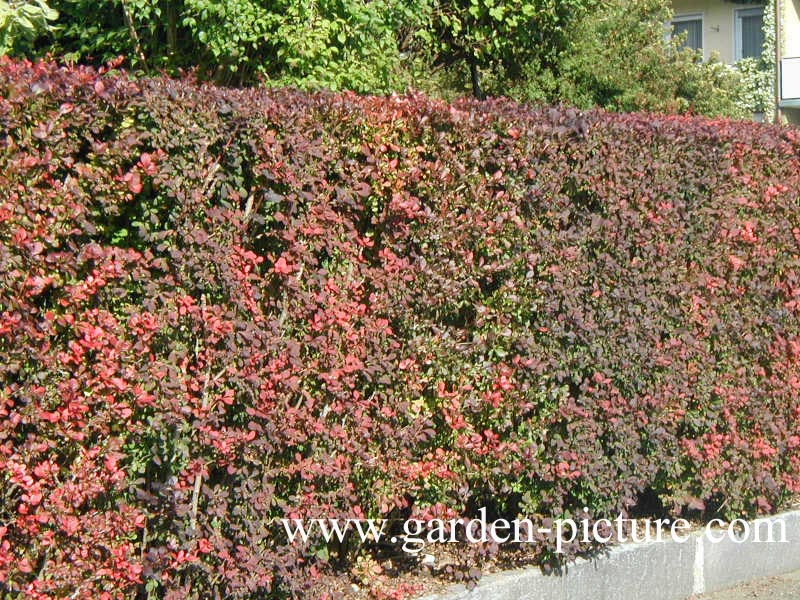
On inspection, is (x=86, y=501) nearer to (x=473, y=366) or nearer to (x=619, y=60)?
(x=473, y=366)

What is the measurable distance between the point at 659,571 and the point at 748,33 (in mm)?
22781

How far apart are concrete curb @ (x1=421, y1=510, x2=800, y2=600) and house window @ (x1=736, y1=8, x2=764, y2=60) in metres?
21.4

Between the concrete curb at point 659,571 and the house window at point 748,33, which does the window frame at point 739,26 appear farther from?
the concrete curb at point 659,571

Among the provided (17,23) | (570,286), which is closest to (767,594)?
(570,286)

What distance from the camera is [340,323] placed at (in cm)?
407

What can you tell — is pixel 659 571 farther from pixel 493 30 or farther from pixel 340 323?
pixel 493 30

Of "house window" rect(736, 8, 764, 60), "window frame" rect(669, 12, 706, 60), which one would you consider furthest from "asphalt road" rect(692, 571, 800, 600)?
"house window" rect(736, 8, 764, 60)

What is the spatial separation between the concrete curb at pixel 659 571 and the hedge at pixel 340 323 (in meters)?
0.19

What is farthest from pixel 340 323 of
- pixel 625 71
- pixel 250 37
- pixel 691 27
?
pixel 691 27

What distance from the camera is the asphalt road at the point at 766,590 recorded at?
Result: 5.88 metres

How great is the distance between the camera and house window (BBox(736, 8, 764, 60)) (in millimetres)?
25344

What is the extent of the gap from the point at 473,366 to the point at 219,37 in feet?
8.33

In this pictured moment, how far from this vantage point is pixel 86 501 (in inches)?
139

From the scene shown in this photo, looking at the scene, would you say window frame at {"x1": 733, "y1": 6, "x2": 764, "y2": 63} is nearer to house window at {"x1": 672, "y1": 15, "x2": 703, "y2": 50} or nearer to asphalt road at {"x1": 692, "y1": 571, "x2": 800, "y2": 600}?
house window at {"x1": 672, "y1": 15, "x2": 703, "y2": 50}
